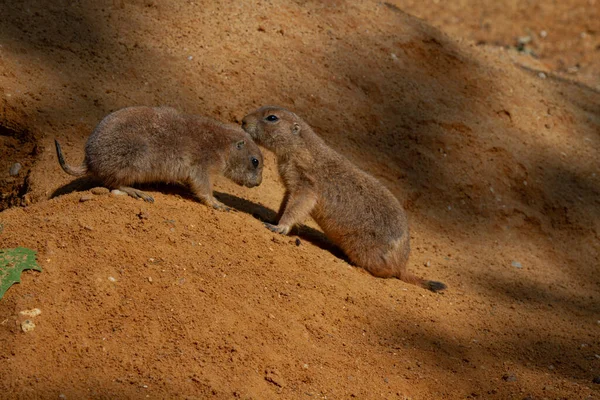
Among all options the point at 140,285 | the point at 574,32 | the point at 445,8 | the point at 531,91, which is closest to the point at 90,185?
the point at 140,285

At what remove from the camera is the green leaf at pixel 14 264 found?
4125 millimetres

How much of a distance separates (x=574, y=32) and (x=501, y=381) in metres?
12.2

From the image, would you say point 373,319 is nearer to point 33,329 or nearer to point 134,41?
point 33,329

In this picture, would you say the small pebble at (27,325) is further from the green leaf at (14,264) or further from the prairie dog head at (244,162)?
the prairie dog head at (244,162)

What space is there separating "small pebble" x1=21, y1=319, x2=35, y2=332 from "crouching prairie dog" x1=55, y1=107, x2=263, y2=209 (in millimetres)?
1661

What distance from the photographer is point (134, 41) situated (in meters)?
7.82

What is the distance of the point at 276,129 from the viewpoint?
6637 millimetres

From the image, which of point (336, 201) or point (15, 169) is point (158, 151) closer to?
point (336, 201)

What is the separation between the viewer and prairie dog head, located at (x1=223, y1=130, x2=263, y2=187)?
627 cm

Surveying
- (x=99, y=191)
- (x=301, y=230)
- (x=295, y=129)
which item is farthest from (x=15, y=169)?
(x=301, y=230)

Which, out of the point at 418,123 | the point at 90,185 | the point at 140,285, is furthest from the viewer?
the point at 418,123

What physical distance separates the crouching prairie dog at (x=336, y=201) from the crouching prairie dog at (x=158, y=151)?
47 centimetres

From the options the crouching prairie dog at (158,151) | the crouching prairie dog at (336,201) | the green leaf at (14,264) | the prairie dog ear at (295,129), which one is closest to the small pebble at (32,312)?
the green leaf at (14,264)

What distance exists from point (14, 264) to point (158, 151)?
1.68 metres
